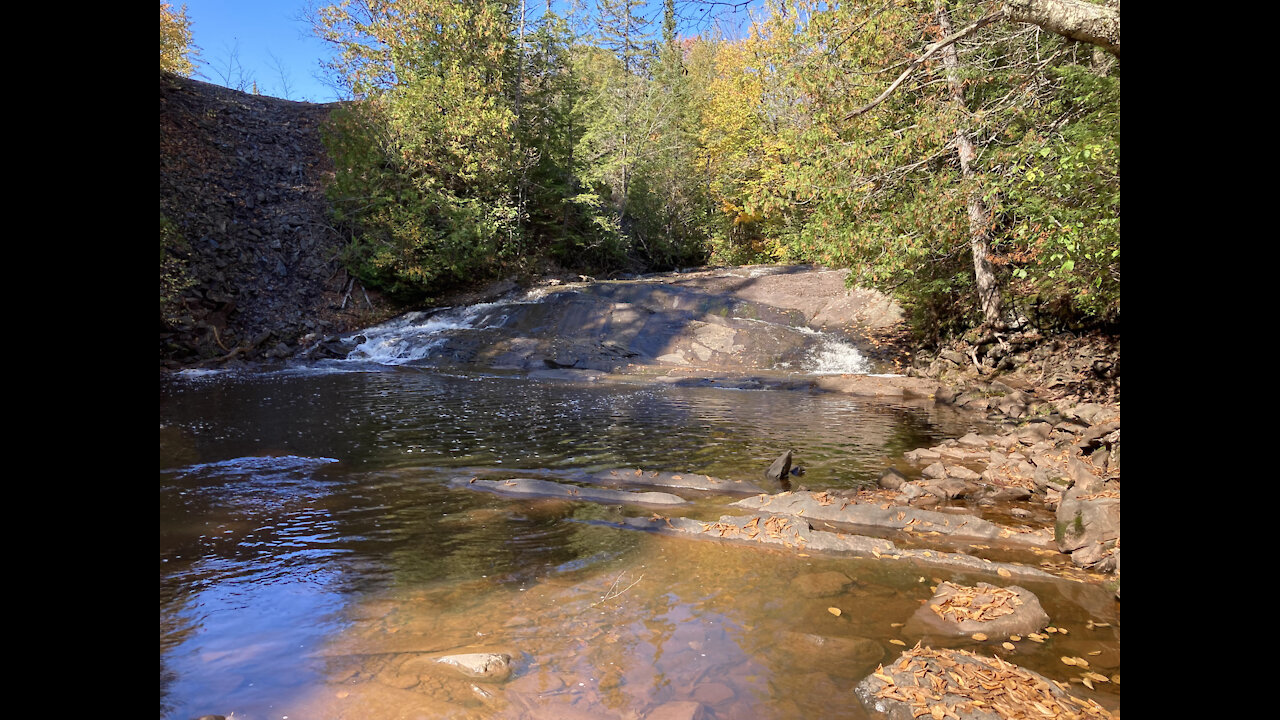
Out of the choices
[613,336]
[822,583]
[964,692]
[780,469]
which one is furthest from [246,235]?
[964,692]

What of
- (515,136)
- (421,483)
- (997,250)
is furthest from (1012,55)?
(515,136)

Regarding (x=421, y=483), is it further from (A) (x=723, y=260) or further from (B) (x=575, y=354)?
(A) (x=723, y=260)

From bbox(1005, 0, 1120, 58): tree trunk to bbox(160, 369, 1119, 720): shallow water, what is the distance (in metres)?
4.26

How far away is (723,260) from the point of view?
37.1 metres

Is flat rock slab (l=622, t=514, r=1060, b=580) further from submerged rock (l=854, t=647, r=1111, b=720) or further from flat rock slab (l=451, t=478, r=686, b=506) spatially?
submerged rock (l=854, t=647, r=1111, b=720)

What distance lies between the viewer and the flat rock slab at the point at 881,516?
6.25m

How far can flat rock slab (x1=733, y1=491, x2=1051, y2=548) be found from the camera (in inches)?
246

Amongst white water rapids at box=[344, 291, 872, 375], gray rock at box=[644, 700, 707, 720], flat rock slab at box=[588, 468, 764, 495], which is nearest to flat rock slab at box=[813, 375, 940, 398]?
white water rapids at box=[344, 291, 872, 375]

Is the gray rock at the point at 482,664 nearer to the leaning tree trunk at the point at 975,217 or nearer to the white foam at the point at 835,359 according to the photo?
the leaning tree trunk at the point at 975,217

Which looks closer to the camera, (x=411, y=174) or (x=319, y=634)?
(x=319, y=634)

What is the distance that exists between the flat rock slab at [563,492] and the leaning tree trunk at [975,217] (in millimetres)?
9110

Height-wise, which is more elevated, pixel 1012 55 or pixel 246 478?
pixel 1012 55

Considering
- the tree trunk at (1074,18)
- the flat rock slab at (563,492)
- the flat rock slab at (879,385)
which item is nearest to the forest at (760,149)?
the tree trunk at (1074,18)
